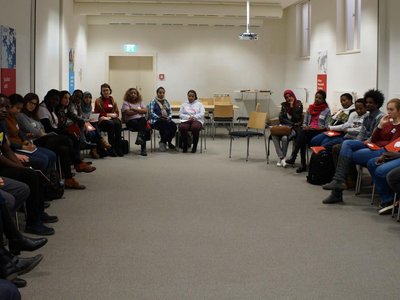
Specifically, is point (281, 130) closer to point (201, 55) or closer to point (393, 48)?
point (393, 48)

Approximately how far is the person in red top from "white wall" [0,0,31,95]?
1.64m

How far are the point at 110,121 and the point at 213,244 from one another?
5995 millimetres

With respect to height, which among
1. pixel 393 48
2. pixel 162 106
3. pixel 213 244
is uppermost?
pixel 393 48

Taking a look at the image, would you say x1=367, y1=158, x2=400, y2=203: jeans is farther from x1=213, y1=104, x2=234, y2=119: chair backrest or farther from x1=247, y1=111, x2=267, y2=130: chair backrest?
x1=213, y1=104, x2=234, y2=119: chair backrest

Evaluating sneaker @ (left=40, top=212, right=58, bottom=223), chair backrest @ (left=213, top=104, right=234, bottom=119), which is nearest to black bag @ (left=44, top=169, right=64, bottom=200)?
sneaker @ (left=40, top=212, right=58, bottom=223)

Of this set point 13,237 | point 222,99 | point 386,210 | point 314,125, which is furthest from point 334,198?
point 222,99

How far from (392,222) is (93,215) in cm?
299

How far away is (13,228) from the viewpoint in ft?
12.9

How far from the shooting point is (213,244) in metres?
4.68

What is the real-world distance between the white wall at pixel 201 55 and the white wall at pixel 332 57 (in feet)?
1.96

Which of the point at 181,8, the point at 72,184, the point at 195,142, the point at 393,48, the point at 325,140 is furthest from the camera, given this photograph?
the point at 181,8

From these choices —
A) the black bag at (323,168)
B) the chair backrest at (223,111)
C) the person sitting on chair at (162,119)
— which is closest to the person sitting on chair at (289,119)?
the black bag at (323,168)

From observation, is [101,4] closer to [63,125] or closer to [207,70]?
[207,70]

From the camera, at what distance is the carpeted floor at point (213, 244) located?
3668mm
